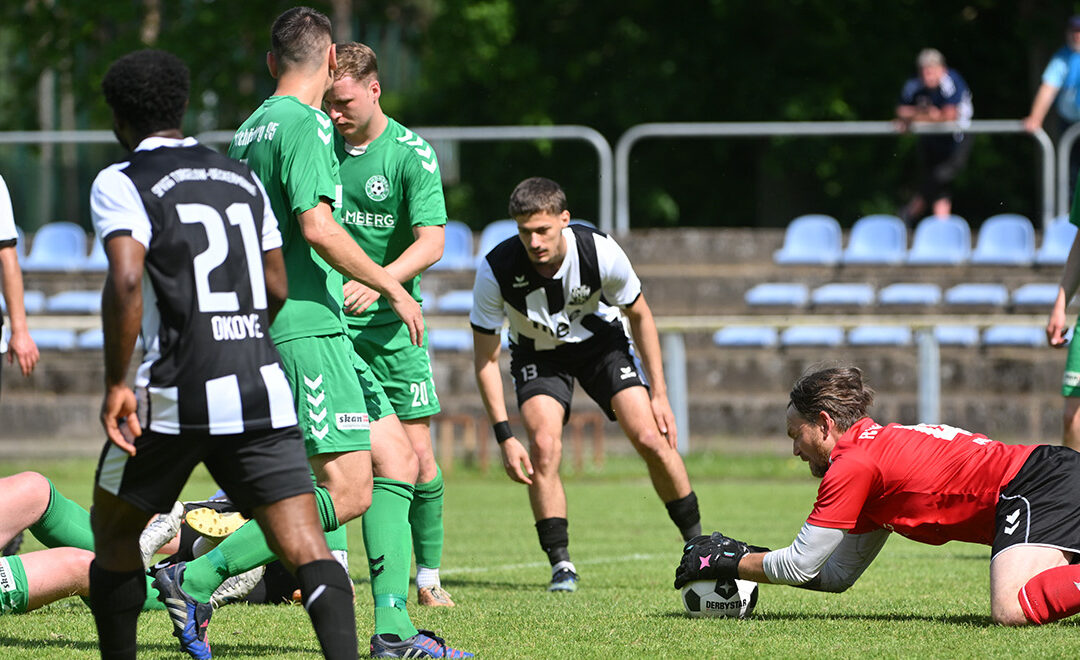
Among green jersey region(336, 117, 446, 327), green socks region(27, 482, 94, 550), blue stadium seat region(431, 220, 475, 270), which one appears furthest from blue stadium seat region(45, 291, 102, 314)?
green socks region(27, 482, 94, 550)

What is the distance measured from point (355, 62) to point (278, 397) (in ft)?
8.44

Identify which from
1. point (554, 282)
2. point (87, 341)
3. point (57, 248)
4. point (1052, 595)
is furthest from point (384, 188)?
point (57, 248)

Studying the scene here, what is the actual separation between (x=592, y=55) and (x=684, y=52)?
1965mm

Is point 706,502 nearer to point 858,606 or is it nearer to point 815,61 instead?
point 858,606

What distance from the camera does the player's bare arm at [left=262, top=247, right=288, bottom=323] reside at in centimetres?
443

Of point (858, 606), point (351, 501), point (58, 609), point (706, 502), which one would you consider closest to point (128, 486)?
point (351, 501)

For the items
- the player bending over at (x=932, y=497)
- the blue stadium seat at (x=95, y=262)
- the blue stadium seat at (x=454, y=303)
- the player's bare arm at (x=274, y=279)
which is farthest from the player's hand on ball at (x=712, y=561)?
the blue stadium seat at (x=95, y=262)

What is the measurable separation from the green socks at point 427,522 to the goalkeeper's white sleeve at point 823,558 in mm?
1795

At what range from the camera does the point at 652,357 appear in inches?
290

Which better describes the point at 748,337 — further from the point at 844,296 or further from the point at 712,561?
the point at 712,561

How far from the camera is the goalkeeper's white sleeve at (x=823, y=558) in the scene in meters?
5.80

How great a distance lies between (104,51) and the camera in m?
26.3

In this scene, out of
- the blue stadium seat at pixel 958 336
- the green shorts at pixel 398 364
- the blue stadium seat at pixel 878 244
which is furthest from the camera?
the blue stadium seat at pixel 878 244

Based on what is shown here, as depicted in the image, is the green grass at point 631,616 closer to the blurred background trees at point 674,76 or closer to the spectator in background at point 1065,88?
the spectator in background at point 1065,88
